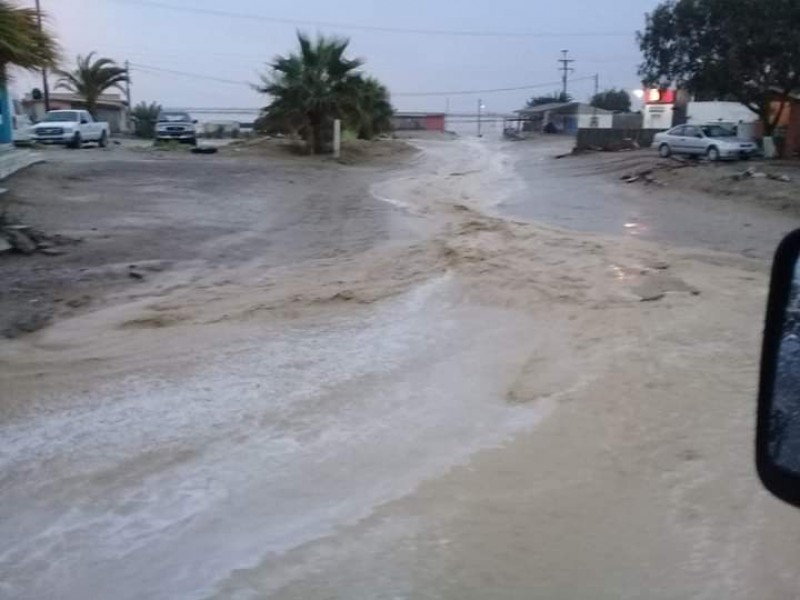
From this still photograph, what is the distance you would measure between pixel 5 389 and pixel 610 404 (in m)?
4.65

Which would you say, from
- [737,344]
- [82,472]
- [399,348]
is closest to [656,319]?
[737,344]

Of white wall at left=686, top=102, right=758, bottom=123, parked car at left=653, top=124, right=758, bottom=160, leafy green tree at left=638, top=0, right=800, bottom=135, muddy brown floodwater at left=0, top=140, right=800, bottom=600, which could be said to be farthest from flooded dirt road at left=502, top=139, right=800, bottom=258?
white wall at left=686, top=102, right=758, bottom=123

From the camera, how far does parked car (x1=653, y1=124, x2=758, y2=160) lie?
32.4 meters

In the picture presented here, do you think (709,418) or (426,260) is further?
(426,260)

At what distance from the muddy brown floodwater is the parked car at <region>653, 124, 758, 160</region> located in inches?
851

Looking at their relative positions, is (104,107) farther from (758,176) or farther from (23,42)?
(23,42)

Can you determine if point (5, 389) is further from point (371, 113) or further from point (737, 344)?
point (371, 113)

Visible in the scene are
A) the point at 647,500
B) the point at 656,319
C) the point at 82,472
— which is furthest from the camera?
the point at 656,319

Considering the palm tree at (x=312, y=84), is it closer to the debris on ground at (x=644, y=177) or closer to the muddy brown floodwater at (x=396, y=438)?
the debris on ground at (x=644, y=177)

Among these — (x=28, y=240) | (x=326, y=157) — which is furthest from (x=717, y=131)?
(x=28, y=240)

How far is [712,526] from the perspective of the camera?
484 cm

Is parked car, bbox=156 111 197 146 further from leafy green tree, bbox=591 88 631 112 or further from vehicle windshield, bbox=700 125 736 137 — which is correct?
leafy green tree, bbox=591 88 631 112

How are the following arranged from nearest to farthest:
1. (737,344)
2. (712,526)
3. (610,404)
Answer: (712,526), (610,404), (737,344)

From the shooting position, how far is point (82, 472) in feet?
18.7
